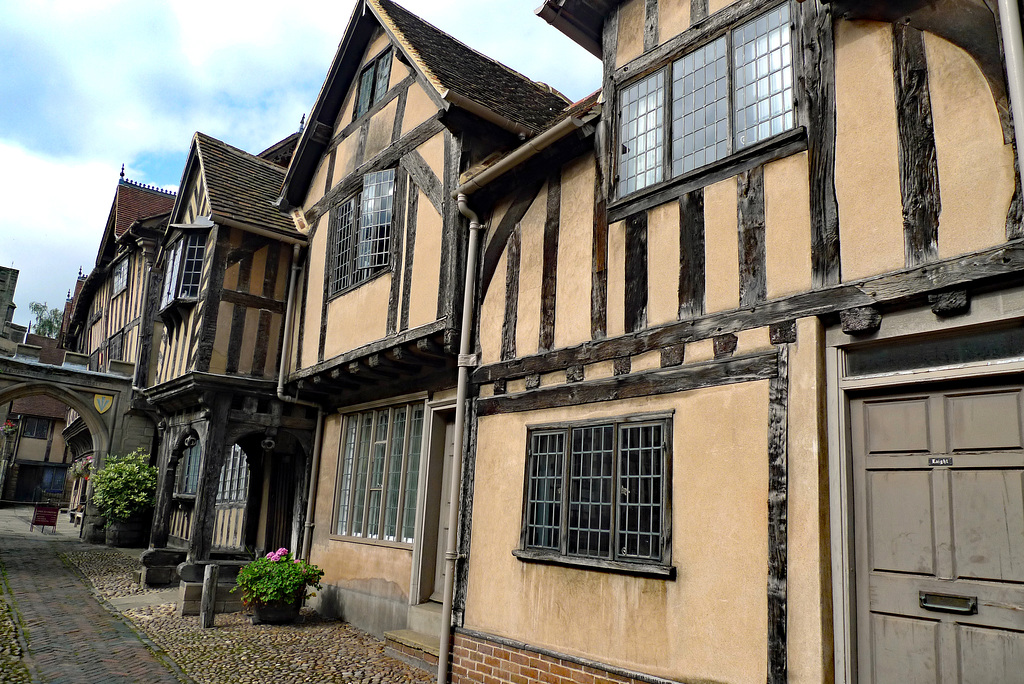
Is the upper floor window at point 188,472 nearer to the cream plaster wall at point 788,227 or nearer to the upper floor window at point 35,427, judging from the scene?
the cream plaster wall at point 788,227

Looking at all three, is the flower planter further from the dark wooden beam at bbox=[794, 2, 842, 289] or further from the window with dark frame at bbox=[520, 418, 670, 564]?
the dark wooden beam at bbox=[794, 2, 842, 289]

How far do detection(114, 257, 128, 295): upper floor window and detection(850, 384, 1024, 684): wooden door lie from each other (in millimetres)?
23565

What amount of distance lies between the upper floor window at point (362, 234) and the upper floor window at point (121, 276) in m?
14.5

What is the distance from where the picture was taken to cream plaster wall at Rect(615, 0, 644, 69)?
7.09m

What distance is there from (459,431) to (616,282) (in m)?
2.68

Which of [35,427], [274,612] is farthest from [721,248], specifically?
[35,427]

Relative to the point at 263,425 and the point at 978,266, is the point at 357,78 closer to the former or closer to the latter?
the point at 263,425

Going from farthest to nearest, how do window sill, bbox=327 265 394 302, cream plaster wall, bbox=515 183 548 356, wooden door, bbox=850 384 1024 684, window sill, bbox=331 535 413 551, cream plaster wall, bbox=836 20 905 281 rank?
window sill, bbox=327 265 394 302
window sill, bbox=331 535 413 551
cream plaster wall, bbox=515 183 548 356
cream plaster wall, bbox=836 20 905 281
wooden door, bbox=850 384 1024 684

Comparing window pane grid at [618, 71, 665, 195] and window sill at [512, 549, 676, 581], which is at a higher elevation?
window pane grid at [618, 71, 665, 195]

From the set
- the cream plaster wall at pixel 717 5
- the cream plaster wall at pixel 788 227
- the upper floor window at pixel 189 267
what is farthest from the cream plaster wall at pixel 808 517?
the upper floor window at pixel 189 267

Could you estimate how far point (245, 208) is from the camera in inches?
535

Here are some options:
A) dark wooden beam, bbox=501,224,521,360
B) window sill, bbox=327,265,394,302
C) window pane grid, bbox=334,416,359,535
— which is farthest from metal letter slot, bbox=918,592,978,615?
window pane grid, bbox=334,416,359,535

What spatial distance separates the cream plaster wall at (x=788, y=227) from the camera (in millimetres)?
5160

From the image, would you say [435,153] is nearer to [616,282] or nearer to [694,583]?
[616,282]
